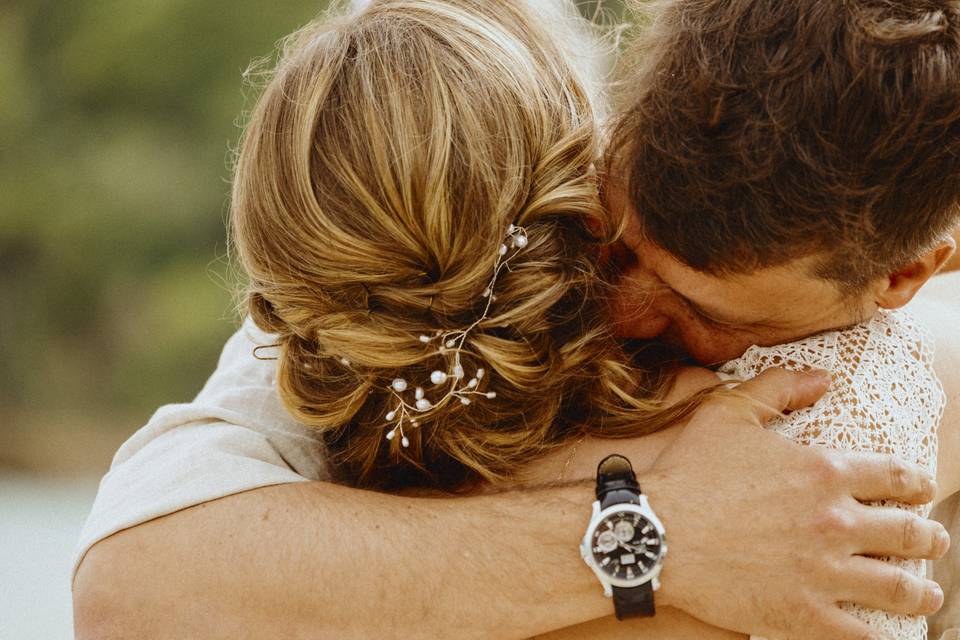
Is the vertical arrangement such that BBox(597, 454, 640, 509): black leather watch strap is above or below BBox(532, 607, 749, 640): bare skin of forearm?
above

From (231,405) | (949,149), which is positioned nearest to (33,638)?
(231,405)

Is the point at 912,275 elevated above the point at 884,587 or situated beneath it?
elevated above

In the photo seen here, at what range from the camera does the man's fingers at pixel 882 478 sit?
1.70 metres

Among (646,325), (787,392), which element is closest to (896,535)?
(787,392)

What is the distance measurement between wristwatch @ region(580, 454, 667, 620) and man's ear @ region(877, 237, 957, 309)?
2.11 feet

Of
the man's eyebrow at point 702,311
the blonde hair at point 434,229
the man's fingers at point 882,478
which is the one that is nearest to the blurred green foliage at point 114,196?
the blonde hair at point 434,229

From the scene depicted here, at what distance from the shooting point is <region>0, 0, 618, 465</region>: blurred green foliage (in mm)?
6965

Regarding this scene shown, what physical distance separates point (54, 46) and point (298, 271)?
653 cm

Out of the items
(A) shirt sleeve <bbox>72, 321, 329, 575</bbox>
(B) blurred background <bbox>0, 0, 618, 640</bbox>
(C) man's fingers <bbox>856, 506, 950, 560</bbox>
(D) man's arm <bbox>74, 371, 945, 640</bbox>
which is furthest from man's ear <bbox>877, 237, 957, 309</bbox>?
(B) blurred background <bbox>0, 0, 618, 640</bbox>

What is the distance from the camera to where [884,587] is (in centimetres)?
168

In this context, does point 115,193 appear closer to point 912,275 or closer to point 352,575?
point 352,575

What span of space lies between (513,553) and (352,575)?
0.30 meters

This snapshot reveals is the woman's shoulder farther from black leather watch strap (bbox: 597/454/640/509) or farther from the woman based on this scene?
black leather watch strap (bbox: 597/454/640/509)

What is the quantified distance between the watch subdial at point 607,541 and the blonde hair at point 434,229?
0.86 ft
